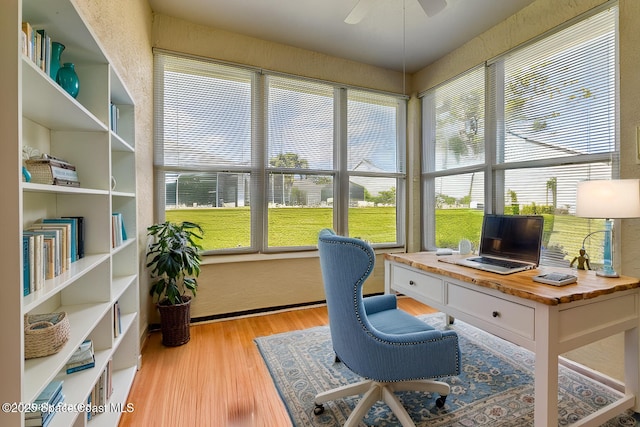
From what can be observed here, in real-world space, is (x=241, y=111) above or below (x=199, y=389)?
above

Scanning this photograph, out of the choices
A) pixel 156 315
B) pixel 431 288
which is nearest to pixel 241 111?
pixel 156 315

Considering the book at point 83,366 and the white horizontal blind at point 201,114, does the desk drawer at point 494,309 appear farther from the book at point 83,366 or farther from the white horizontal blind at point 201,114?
the white horizontal blind at point 201,114

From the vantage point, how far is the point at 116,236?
1717 mm

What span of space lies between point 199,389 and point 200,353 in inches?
19.4

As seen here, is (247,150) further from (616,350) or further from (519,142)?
(616,350)

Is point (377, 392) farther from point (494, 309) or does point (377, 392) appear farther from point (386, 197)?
point (386, 197)

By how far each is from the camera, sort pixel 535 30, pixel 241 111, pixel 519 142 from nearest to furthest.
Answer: pixel 535 30, pixel 519 142, pixel 241 111

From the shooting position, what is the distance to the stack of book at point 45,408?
3.24 ft

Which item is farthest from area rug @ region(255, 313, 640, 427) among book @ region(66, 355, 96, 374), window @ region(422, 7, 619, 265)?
book @ region(66, 355, 96, 374)

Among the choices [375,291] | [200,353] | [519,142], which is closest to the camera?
[200,353]

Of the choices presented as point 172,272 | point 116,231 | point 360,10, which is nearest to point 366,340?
point 116,231

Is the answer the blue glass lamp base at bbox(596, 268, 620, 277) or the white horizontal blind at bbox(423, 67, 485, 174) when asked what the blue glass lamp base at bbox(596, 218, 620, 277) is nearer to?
the blue glass lamp base at bbox(596, 268, 620, 277)

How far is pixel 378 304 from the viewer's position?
6.27 feet

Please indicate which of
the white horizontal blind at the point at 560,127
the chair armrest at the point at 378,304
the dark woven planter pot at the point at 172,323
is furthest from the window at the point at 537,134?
the dark woven planter pot at the point at 172,323
